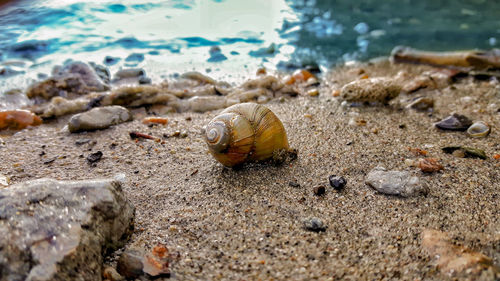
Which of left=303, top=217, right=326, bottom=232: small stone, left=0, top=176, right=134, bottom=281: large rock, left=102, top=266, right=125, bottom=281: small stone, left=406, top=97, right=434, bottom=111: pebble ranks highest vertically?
left=0, top=176, right=134, bottom=281: large rock

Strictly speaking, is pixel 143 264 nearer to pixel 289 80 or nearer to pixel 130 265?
pixel 130 265

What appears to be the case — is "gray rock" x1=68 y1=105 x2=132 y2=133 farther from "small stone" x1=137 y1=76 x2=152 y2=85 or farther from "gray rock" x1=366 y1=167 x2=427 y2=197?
"gray rock" x1=366 y1=167 x2=427 y2=197

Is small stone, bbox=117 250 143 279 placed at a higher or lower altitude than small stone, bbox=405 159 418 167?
higher

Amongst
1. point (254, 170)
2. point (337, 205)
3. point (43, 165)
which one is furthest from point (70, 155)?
point (337, 205)

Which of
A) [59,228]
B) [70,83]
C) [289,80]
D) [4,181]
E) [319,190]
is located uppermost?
[59,228]

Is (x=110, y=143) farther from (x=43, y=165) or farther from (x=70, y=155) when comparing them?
(x=43, y=165)

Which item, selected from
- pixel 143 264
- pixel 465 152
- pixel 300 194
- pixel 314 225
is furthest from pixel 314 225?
pixel 465 152

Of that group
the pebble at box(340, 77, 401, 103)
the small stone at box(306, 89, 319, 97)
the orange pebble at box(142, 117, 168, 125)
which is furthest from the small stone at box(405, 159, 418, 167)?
the orange pebble at box(142, 117, 168, 125)
